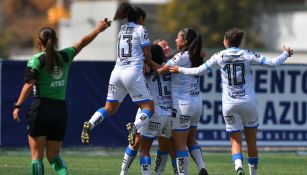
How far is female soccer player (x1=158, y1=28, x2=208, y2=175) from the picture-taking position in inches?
533

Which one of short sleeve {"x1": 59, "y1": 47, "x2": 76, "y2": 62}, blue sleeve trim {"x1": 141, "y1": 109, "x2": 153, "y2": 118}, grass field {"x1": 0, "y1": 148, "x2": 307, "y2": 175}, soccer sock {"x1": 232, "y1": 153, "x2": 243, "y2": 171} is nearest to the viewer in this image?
short sleeve {"x1": 59, "y1": 47, "x2": 76, "y2": 62}

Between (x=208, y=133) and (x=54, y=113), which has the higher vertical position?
(x=54, y=113)

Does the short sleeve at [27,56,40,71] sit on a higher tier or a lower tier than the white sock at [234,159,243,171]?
higher

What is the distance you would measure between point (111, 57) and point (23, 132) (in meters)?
23.8

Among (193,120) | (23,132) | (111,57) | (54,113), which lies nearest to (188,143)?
(193,120)

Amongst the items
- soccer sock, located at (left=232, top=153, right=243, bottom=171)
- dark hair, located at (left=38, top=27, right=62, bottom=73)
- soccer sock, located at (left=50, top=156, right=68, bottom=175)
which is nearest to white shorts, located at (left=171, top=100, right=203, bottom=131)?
soccer sock, located at (left=232, top=153, right=243, bottom=171)

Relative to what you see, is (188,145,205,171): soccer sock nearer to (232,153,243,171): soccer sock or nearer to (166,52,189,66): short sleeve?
(232,153,243,171): soccer sock

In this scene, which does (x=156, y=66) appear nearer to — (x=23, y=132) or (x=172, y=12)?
(x=23, y=132)

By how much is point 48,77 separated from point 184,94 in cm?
244

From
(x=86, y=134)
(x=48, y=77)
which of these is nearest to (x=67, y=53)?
(x=48, y=77)

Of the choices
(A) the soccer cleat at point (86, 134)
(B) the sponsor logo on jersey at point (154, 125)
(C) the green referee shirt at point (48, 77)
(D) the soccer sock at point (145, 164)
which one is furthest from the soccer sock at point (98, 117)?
(C) the green referee shirt at point (48, 77)

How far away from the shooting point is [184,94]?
535 inches

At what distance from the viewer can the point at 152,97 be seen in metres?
13.7

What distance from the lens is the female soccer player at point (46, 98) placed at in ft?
38.7
